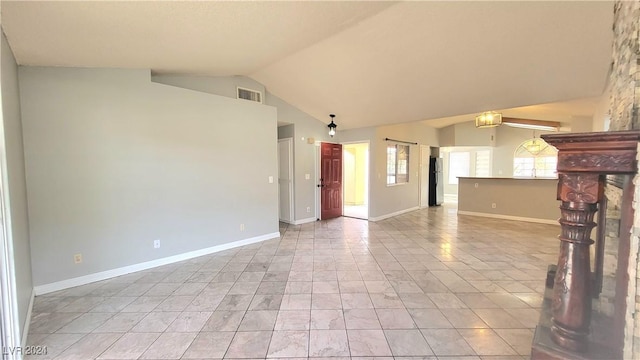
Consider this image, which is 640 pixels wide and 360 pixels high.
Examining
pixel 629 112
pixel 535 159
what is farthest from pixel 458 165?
pixel 629 112

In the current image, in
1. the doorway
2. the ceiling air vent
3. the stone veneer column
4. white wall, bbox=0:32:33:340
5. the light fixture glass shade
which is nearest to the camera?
the stone veneer column

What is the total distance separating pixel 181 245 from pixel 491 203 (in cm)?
720

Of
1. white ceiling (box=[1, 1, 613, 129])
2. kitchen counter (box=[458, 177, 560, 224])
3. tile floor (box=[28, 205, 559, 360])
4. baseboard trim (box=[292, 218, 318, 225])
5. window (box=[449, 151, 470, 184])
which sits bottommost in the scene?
tile floor (box=[28, 205, 559, 360])

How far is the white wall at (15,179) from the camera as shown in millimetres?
1850

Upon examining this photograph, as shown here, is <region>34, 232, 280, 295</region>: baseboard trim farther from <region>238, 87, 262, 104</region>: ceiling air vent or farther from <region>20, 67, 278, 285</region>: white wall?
<region>238, 87, 262, 104</region>: ceiling air vent

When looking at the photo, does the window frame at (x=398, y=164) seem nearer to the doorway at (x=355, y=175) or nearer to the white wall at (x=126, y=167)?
the doorway at (x=355, y=175)

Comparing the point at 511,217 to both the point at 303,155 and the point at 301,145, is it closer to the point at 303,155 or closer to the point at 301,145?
the point at 303,155

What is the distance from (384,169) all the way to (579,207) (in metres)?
5.36

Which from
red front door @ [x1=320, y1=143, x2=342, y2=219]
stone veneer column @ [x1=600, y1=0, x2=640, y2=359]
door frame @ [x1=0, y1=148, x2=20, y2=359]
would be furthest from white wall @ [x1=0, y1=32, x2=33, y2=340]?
red front door @ [x1=320, y1=143, x2=342, y2=219]

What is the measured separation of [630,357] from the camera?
118cm

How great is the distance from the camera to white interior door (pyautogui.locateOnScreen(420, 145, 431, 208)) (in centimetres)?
820

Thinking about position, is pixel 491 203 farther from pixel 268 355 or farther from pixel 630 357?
pixel 268 355

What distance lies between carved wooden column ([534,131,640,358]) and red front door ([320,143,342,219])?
5229mm

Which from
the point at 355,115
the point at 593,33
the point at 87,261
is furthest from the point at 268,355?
the point at 355,115
